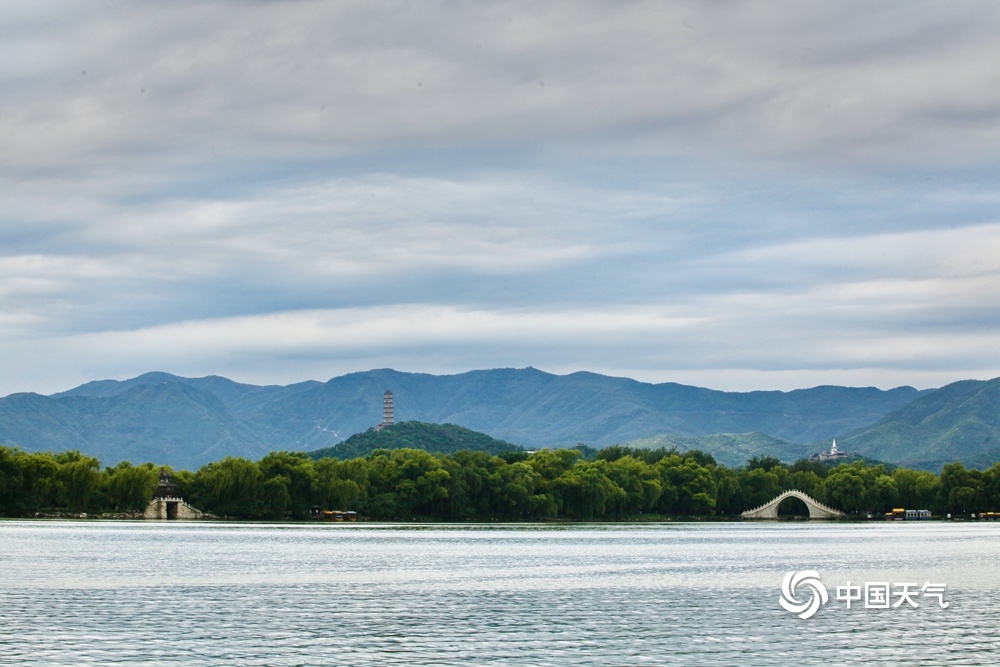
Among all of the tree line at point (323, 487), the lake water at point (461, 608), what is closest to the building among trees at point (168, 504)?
the tree line at point (323, 487)

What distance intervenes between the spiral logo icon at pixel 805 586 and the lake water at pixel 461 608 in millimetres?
595

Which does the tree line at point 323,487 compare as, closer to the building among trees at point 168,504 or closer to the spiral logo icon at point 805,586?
the building among trees at point 168,504

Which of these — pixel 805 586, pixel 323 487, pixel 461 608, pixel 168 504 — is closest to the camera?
pixel 461 608

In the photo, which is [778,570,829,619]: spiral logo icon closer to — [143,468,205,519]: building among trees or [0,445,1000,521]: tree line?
[0,445,1000,521]: tree line

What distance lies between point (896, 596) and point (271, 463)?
116560mm

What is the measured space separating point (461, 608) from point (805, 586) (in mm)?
20556

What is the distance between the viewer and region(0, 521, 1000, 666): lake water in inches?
1606

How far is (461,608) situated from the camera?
5412 cm

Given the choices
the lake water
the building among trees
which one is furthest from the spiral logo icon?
the building among trees

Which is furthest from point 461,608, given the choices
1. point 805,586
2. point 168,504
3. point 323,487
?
point 168,504

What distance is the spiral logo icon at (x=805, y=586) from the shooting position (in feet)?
176

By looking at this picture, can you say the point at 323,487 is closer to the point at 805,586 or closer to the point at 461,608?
the point at 805,586

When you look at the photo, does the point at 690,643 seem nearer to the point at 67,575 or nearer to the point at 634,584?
the point at 634,584

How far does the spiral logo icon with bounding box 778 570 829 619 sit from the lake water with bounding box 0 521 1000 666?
0.60 m
